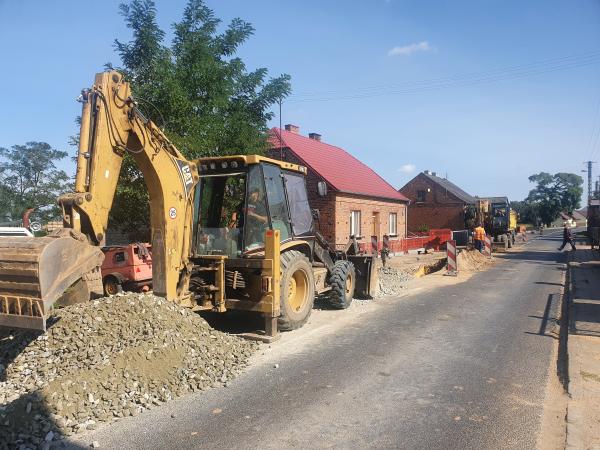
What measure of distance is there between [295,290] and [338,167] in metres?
18.0

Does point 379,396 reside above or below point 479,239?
below

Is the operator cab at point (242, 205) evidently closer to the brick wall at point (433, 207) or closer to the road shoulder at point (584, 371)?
the road shoulder at point (584, 371)

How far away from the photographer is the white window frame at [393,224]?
28.3 metres

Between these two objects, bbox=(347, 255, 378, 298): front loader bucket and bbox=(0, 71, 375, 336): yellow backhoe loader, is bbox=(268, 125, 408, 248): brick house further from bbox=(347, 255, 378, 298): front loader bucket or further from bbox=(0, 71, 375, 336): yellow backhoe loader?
bbox=(0, 71, 375, 336): yellow backhoe loader

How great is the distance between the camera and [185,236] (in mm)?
7168

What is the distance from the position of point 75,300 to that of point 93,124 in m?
2.19

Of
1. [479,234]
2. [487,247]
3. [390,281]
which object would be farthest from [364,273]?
[487,247]

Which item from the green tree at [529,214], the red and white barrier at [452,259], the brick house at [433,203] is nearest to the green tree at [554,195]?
the green tree at [529,214]

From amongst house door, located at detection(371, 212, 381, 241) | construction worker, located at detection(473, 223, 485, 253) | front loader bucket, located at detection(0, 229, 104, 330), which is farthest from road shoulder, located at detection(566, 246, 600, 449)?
house door, located at detection(371, 212, 381, 241)

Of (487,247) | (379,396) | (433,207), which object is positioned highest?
(433,207)

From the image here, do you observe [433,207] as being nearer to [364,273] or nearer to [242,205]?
[364,273]

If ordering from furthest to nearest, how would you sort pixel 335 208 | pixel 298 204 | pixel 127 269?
pixel 335 208 < pixel 127 269 < pixel 298 204

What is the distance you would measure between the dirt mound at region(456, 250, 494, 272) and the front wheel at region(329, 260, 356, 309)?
8205 millimetres

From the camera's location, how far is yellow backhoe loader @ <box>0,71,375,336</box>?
491cm
